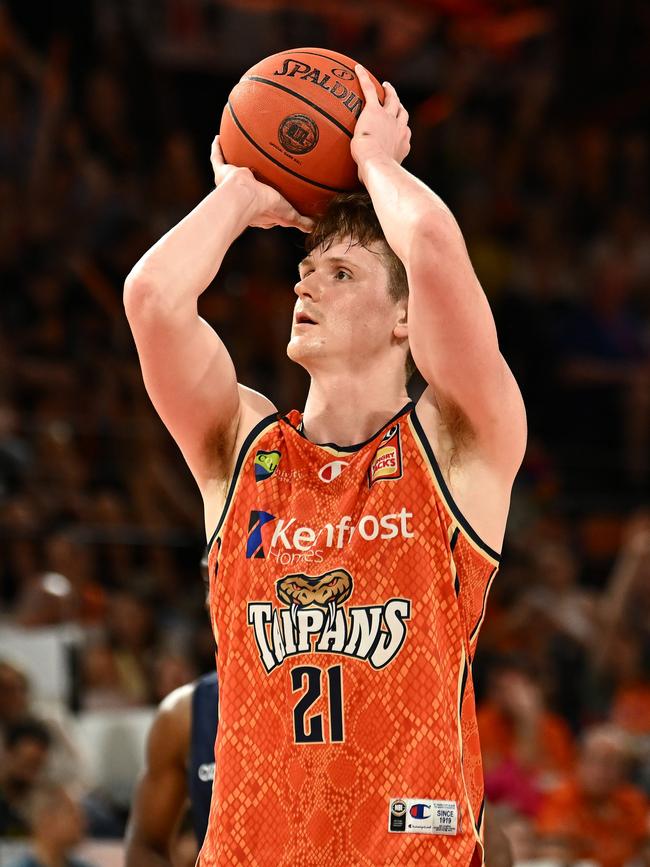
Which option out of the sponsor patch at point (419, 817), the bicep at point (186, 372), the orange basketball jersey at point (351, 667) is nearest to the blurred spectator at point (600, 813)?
the orange basketball jersey at point (351, 667)

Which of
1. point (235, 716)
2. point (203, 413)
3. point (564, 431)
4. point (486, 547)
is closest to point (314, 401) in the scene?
point (203, 413)

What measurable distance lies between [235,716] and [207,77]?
954 cm

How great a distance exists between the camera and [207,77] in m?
11.7

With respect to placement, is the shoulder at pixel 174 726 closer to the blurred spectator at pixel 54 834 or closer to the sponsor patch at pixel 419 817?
the blurred spectator at pixel 54 834

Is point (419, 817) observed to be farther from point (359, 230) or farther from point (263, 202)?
point (263, 202)

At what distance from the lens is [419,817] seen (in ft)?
8.87

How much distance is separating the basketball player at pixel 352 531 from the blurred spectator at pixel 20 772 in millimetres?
3252

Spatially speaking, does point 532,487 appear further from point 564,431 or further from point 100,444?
point 100,444

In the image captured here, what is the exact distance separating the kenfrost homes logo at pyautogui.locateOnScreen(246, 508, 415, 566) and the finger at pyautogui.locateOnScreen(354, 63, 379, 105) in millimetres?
978

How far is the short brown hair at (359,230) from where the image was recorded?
10.3 feet

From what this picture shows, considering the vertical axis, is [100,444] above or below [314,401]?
above

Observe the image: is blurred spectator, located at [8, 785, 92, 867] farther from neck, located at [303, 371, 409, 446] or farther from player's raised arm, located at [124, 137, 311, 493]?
neck, located at [303, 371, 409, 446]

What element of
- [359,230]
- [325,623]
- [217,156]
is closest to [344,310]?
[359,230]

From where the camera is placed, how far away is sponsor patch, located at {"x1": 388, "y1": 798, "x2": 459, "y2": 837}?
8.87 ft
